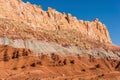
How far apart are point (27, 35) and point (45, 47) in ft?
40.9

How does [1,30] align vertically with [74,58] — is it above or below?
above

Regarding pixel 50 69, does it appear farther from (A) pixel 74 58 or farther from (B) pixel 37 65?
(A) pixel 74 58

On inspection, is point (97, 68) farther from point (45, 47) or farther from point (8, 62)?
point (8, 62)

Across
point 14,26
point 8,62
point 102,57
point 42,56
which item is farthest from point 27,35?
point 102,57

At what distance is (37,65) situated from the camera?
487ft

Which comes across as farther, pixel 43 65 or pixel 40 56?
pixel 40 56

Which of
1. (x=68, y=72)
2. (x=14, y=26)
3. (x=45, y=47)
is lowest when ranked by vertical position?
(x=68, y=72)

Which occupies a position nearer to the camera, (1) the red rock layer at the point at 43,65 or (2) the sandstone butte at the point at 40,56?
(1) the red rock layer at the point at 43,65

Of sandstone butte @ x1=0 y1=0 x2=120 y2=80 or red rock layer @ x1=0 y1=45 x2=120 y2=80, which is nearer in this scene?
red rock layer @ x1=0 y1=45 x2=120 y2=80

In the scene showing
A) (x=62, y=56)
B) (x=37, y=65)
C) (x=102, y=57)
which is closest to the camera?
(x=37, y=65)

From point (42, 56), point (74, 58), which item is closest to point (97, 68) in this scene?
point (74, 58)

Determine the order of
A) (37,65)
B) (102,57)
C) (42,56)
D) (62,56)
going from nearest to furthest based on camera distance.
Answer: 1. (37,65)
2. (42,56)
3. (62,56)
4. (102,57)

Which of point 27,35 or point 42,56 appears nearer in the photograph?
point 42,56

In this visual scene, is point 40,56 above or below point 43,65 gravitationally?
above
